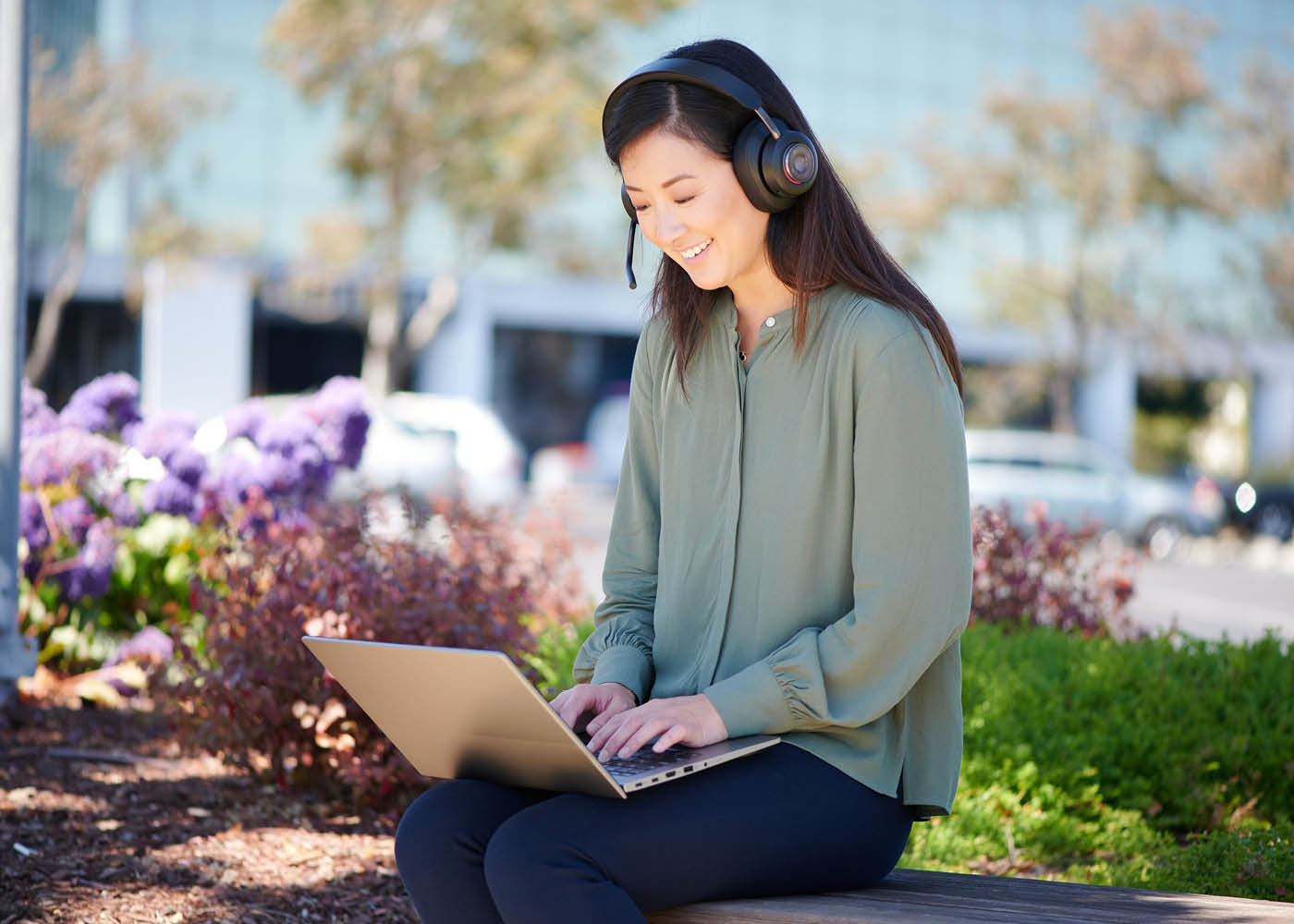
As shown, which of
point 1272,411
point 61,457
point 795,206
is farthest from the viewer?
point 1272,411

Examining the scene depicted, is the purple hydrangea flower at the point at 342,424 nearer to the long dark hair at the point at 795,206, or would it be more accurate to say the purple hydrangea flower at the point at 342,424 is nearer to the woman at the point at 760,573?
the woman at the point at 760,573

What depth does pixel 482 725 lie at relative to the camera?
198 cm

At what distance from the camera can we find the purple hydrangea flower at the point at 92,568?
529 cm

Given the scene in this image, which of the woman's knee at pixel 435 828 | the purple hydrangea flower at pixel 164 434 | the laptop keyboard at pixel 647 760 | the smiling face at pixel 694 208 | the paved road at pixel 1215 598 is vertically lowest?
the paved road at pixel 1215 598

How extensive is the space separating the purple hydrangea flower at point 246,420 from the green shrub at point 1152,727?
2985 mm

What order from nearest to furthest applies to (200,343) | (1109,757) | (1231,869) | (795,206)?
(795,206), (1231,869), (1109,757), (200,343)

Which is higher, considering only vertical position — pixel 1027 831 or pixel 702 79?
pixel 702 79

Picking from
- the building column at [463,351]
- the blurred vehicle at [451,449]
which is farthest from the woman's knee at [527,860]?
the building column at [463,351]

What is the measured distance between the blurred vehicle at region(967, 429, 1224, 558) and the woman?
61.4 feet

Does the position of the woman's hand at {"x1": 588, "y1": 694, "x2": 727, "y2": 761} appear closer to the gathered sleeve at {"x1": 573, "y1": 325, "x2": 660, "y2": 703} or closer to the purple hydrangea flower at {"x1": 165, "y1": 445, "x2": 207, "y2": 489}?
the gathered sleeve at {"x1": 573, "y1": 325, "x2": 660, "y2": 703}

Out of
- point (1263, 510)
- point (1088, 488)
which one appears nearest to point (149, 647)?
point (1088, 488)

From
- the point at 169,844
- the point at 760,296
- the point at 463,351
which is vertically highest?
the point at 463,351

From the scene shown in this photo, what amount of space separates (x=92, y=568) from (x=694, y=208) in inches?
151

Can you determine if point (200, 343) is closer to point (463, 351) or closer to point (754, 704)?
point (463, 351)
